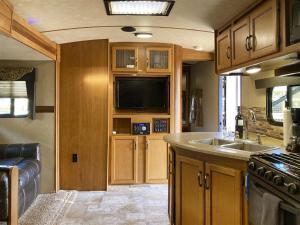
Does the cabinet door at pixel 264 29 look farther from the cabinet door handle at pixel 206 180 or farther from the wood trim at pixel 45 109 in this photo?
the wood trim at pixel 45 109

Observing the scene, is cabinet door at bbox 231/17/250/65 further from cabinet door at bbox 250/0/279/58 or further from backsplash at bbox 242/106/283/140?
backsplash at bbox 242/106/283/140

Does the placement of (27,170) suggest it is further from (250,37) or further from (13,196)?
(250,37)

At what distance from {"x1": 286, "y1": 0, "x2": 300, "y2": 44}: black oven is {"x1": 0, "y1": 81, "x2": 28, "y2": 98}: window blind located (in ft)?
11.9

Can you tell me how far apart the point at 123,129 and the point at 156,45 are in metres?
1.52

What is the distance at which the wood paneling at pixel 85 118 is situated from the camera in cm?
459

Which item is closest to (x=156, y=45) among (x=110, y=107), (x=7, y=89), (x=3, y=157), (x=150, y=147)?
(x=110, y=107)

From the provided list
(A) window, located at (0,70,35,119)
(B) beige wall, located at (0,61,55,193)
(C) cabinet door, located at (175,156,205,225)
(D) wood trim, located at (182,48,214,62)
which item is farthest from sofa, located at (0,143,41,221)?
(D) wood trim, located at (182,48,214,62)

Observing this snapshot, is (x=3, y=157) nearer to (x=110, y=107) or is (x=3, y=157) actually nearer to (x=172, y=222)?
(x=110, y=107)

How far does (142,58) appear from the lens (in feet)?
15.9

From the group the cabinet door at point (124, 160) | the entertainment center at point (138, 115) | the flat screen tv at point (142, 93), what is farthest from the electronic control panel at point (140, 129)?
the flat screen tv at point (142, 93)

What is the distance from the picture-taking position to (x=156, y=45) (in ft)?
16.0

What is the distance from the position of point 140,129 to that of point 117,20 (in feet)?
6.50

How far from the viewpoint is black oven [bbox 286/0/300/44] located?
6.44 ft

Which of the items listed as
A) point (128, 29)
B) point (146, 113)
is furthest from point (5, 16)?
point (146, 113)
